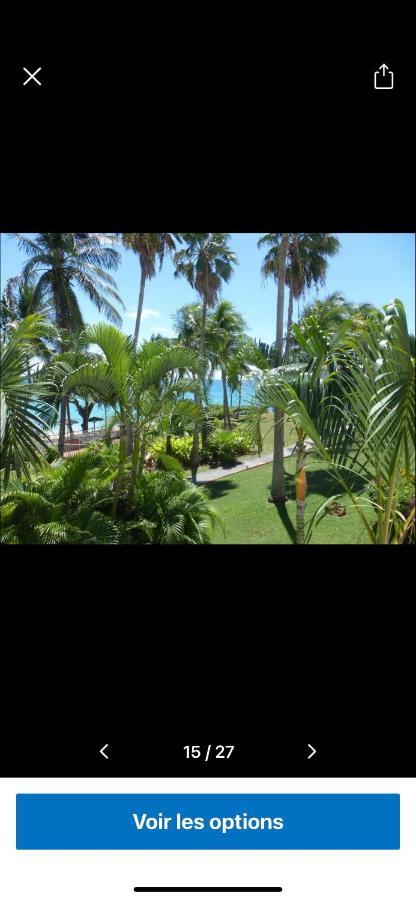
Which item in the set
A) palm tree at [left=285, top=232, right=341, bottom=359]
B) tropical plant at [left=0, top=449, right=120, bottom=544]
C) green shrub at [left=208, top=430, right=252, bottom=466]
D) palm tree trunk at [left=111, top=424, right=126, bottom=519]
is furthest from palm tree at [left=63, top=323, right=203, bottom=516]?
palm tree at [left=285, top=232, right=341, bottom=359]

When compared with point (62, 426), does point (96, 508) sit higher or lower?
lower

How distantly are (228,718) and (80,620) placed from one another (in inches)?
25.1

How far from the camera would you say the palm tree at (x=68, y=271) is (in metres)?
4.28

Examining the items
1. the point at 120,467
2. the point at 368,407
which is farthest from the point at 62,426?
the point at 368,407

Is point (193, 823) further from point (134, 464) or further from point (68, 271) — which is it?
point (68, 271)

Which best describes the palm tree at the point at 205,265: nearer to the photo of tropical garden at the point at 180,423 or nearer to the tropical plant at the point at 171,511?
the photo of tropical garden at the point at 180,423

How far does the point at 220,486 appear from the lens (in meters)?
5.98

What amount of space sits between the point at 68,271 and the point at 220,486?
4.12 m
